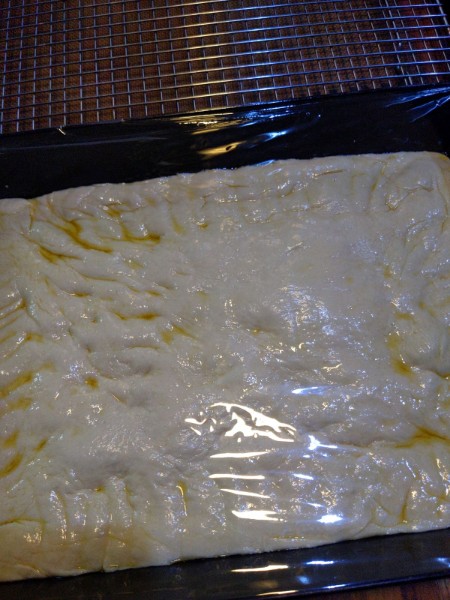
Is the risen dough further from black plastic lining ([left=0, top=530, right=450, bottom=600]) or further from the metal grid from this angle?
the metal grid

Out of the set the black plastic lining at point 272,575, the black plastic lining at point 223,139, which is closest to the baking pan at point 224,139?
the black plastic lining at point 223,139

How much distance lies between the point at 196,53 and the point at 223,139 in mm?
378

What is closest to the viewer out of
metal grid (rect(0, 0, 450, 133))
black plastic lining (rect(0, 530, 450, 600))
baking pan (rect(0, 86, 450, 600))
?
black plastic lining (rect(0, 530, 450, 600))

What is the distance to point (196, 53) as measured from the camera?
1680 millimetres

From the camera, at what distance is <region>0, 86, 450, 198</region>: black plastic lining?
1471 mm

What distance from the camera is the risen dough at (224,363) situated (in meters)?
1.11

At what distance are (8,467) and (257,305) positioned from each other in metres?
0.64

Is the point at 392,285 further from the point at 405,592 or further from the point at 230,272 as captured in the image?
the point at 405,592

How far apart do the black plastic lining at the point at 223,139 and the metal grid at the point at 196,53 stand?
13cm

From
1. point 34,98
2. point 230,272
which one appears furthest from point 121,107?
→ point 230,272

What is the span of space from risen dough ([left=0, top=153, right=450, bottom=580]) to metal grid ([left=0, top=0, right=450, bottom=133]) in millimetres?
352

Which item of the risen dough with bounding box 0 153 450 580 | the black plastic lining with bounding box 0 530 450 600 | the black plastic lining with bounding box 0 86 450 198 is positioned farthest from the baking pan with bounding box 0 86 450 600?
the black plastic lining with bounding box 0 530 450 600

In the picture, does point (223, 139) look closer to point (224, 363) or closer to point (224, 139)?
point (224, 139)

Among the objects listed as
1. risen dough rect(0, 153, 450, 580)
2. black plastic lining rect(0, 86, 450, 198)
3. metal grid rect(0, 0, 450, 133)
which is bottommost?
risen dough rect(0, 153, 450, 580)
